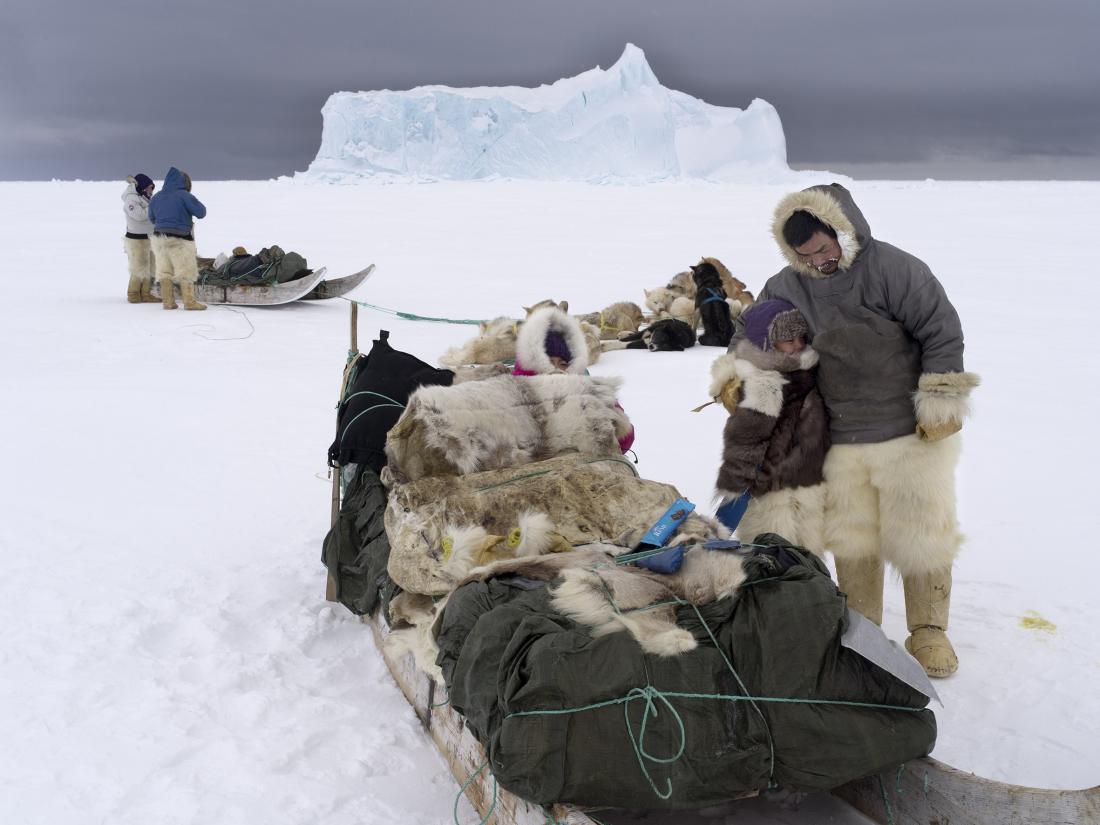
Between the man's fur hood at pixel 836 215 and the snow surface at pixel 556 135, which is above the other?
the snow surface at pixel 556 135

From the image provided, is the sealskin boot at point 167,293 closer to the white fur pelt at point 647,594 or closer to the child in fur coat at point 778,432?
the child in fur coat at point 778,432

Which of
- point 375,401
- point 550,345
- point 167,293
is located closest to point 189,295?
point 167,293

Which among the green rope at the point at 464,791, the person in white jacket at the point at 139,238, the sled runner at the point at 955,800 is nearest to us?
the sled runner at the point at 955,800

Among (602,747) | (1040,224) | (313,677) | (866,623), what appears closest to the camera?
(602,747)

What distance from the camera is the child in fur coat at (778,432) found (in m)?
3.00

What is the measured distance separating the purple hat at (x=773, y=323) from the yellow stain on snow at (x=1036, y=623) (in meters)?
1.38

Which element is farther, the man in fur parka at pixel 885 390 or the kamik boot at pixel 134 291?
the kamik boot at pixel 134 291

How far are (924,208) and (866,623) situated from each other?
22368mm

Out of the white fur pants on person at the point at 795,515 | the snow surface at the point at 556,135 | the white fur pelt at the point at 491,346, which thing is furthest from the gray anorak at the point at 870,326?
the snow surface at the point at 556,135

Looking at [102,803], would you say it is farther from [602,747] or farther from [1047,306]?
[1047,306]

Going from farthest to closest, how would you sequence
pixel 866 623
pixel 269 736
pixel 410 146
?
pixel 410 146
pixel 269 736
pixel 866 623

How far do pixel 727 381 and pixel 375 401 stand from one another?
1296 mm

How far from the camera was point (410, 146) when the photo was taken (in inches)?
1417

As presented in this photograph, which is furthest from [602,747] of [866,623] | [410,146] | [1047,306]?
[410,146]
